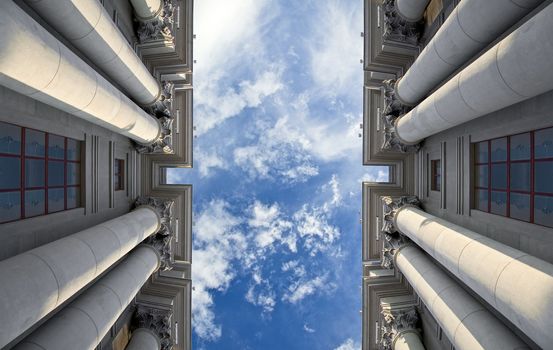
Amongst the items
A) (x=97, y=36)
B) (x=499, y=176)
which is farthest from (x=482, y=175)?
(x=97, y=36)

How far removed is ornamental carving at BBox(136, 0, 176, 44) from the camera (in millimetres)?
24531

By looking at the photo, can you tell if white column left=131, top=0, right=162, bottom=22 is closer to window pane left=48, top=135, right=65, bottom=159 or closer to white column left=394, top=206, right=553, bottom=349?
window pane left=48, top=135, right=65, bottom=159

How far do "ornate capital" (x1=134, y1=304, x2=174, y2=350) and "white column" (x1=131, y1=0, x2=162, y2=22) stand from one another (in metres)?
22.5

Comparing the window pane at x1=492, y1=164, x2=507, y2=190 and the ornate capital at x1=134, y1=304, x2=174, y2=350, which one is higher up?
the window pane at x1=492, y1=164, x2=507, y2=190

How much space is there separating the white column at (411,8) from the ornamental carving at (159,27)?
17.0 meters

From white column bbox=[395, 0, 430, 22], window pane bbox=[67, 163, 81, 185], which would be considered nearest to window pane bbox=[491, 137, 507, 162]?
white column bbox=[395, 0, 430, 22]

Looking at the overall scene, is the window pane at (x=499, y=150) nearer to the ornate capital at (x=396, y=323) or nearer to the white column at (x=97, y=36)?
the ornate capital at (x=396, y=323)

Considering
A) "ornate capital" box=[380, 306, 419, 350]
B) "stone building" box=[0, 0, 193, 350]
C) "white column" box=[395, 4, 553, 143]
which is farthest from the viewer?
"ornate capital" box=[380, 306, 419, 350]

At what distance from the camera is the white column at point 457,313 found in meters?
15.3

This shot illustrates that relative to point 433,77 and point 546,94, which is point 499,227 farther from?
point 433,77

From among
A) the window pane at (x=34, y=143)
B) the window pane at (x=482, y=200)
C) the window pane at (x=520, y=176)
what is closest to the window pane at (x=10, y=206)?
the window pane at (x=34, y=143)

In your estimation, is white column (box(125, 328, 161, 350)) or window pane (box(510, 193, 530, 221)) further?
white column (box(125, 328, 161, 350))

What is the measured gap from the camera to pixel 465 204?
1984 cm

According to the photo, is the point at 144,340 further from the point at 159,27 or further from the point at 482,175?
the point at 482,175
